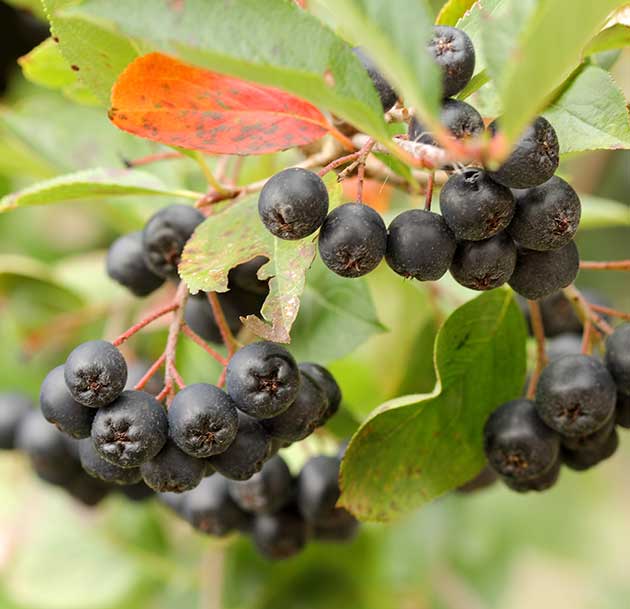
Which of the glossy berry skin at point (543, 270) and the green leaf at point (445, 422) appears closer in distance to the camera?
the glossy berry skin at point (543, 270)

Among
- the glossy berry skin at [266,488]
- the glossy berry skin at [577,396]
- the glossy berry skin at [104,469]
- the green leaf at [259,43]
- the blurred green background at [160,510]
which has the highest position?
the green leaf at [259,43]

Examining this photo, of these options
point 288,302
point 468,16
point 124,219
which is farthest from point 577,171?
point 288,302

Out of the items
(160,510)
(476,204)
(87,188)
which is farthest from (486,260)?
(160,510)

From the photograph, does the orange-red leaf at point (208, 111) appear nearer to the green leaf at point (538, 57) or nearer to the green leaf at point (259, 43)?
the green leaf at point (259, 43)

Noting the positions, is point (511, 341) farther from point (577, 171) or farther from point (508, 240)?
point (577, 171)

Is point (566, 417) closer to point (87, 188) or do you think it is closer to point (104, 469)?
point (104, 469)

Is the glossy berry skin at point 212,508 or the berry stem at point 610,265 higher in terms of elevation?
the berry stem at point 610,265

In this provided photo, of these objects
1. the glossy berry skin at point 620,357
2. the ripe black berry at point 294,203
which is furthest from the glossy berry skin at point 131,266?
the glossy berry skin at point 620,357
